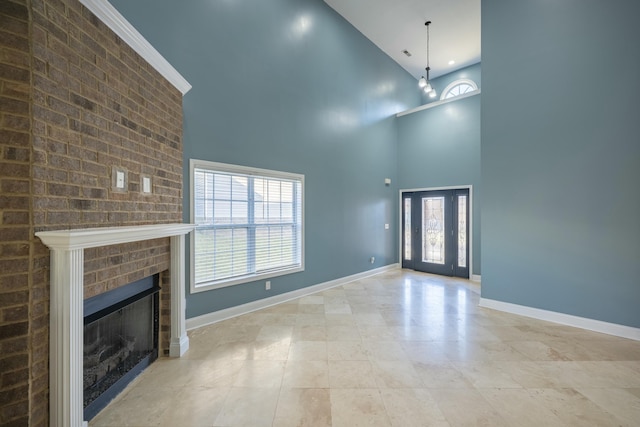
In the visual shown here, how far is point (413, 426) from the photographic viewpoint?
1.70m

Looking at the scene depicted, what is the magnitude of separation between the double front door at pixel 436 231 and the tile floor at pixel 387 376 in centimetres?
240

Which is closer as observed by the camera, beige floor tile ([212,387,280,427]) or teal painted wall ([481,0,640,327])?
beige floor tile ([212,387,280,427])

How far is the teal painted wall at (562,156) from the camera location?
2.98m

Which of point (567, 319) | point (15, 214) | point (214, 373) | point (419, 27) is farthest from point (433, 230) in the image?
point (15, 214)

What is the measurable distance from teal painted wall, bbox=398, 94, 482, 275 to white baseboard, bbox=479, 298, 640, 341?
1891 millimetres

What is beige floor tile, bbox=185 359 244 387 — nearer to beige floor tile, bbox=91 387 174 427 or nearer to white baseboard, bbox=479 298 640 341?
beige floor tile, bbox=91 387 174 427

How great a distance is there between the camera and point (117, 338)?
6.85 feet

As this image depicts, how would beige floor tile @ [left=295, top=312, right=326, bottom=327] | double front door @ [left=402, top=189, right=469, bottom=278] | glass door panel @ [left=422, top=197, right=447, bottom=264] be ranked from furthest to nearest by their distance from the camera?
1. glass door panel @ [left=422, top=197, right=447, bottom=264]
2. double front door @ [left=402, top=189, right=469, bottom=278]
3. beige floor tile @ [left=295, top=312, right=326, bottom=327]

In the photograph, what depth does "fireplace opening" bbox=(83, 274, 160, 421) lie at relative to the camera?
70.7 inches

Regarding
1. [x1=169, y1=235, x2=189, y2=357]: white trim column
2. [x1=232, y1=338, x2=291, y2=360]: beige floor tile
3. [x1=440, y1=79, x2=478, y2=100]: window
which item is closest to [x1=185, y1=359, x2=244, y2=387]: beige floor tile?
[x1=232, y1=338, x2=291, y2=360]: beige floor tile

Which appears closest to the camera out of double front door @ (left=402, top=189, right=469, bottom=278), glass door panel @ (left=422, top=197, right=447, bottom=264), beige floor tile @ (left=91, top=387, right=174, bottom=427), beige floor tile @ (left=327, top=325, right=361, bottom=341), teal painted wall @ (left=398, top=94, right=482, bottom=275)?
beige floor tile @ (left=91, top=387, right=174, bottom=427)

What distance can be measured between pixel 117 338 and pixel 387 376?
7.41 feet

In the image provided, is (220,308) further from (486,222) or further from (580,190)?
(580,190)

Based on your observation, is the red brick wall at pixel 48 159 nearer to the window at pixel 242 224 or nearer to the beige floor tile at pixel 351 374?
the window at pixel 242 224
